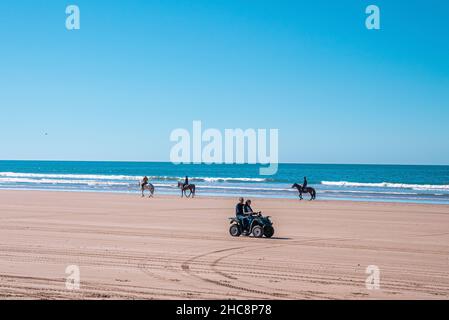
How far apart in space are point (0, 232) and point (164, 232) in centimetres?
551

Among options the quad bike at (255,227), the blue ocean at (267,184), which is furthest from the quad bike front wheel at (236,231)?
the blue ocean at (267,184)

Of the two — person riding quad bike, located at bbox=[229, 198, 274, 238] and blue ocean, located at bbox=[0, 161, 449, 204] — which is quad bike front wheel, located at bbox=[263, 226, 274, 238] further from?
blue ocean, located at bbox=[0, 161, 449, 204]

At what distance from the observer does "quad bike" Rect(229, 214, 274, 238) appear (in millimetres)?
19344

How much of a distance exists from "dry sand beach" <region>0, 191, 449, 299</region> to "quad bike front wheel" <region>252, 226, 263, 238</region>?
2.07 ft

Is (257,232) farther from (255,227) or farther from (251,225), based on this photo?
(251,225)

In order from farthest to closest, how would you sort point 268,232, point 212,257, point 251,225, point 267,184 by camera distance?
point 267,184
point 251,225
point 268,232
point 212,257

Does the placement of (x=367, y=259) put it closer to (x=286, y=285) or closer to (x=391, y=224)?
(x=286, y=285)

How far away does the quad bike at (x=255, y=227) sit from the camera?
63.5ft

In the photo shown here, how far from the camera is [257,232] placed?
19.4 metres

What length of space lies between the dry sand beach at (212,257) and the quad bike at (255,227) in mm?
416

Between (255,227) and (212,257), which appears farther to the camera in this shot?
(255,227)

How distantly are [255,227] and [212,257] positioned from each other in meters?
4.70

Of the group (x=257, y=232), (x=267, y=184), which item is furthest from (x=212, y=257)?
(x=267, y=184)
